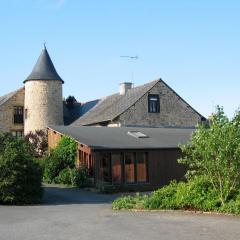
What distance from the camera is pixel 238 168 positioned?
15977 mm

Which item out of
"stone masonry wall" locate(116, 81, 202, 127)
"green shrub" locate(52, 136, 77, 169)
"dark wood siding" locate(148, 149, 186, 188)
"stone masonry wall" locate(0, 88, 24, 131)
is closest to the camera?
"dark wood siding" locate(148, 149, 186, 188)

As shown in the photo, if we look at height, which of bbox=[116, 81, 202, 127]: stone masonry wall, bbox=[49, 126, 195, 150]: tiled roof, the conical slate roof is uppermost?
the conical slate roof

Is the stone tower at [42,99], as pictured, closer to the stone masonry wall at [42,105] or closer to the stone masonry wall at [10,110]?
the stone masonry wall at [42,105]

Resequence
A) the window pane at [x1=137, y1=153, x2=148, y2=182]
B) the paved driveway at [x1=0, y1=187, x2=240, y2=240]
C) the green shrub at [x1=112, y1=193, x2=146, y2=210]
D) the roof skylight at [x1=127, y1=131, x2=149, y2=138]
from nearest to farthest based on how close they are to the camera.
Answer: the paved driveway at [x1=0, y1=187, x2=240, y2=240] < the green shrub at [x1=112, y1=193, x2=146, y2=210] < the window pane at [x1=137, y1=153, x2=148, y2=182] < the roof skylight at [x1=127, y1=131, x2=149, y2=138]

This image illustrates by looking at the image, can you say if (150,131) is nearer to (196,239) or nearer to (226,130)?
(226,130)

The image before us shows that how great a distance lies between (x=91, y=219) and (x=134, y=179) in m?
15.0

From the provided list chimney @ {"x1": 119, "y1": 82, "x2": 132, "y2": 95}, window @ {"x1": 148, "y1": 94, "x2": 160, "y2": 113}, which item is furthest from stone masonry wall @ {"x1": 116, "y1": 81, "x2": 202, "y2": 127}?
chimney @ {"x1": 119, "y1": 82, "x2": 132, "y2": 95}

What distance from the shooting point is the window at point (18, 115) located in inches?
2233

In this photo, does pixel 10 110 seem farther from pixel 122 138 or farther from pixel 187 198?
pixel 187 198

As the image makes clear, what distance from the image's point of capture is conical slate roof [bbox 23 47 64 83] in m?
52.3

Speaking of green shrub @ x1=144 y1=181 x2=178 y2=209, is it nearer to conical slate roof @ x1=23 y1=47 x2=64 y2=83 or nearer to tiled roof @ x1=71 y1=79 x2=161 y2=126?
tiled roof @ x1=71 y1=79 x2=161 y2=126

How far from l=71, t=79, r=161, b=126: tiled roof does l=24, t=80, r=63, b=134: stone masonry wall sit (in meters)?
3.19

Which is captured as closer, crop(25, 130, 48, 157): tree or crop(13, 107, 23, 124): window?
crop(25, 130, 48, 157): tree

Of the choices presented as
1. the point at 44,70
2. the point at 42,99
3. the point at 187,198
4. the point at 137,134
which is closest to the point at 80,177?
the point at 137,134
